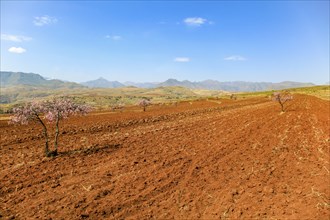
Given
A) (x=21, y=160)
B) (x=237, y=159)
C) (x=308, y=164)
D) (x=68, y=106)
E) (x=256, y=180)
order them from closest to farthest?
(x=256, y=180)
(x=308, y=164)
(x=237, y=159)
(x=21, y=160)
(x=68, y=106)

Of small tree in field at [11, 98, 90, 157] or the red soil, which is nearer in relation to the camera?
the red soil

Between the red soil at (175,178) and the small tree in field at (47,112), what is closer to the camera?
the red soil at (175,178)

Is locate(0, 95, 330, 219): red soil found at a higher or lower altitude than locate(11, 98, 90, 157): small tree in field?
lower

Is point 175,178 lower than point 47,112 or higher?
lower

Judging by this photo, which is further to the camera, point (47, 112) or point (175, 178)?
point (47, 112)

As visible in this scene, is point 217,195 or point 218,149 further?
point 218,149

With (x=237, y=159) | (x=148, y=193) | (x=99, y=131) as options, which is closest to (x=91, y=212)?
(x=148, y=193)

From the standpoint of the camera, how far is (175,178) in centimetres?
1922

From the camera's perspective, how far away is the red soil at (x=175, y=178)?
14.9 m

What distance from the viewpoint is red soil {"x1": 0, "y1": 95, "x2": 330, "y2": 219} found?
49.0 ft

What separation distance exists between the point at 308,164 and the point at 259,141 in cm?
699

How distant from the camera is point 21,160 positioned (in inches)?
965

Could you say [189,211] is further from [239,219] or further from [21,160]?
[21,160]

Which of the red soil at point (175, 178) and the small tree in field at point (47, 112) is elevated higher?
the small tree in field at point (47, 112)
